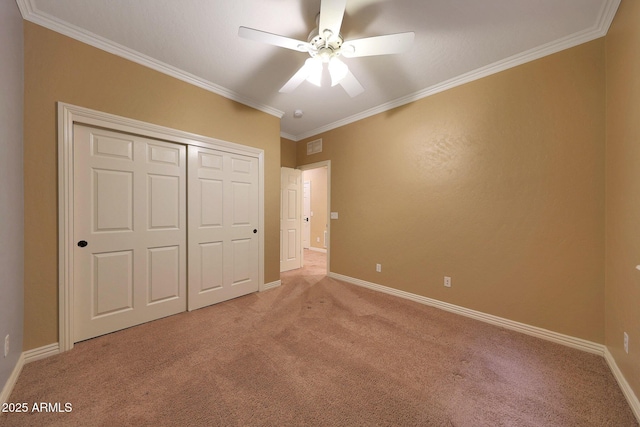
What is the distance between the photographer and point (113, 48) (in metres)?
2.02

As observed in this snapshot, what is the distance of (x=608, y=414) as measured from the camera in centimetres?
129

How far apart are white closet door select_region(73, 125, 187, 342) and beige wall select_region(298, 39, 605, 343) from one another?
251 cm

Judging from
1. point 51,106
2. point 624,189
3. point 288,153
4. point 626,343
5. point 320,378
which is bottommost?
point 320,378

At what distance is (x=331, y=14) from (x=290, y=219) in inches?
129

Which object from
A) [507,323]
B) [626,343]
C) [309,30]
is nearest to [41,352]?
[309,30]

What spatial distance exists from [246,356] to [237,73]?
274cm

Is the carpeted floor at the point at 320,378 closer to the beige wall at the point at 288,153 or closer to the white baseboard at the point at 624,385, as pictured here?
the white baseboard at the point at 624,385

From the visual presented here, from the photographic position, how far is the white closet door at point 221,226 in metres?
2.58

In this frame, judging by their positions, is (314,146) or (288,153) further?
(288,153)

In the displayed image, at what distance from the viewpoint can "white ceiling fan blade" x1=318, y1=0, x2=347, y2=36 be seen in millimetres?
1358

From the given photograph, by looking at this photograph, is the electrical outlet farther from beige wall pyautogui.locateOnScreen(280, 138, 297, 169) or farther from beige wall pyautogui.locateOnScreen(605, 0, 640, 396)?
beige wall pyautogui.locateOnScreen(280, 138, 297, 169)

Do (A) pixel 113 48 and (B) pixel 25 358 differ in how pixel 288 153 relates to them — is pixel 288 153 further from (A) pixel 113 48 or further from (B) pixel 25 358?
(B) pixel 25 358

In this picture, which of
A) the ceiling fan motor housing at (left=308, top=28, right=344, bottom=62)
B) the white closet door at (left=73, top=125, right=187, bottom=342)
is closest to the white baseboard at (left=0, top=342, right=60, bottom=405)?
the white closet door at (left=73, top=125, right=187, bottom=342)

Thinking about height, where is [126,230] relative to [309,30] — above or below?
below
